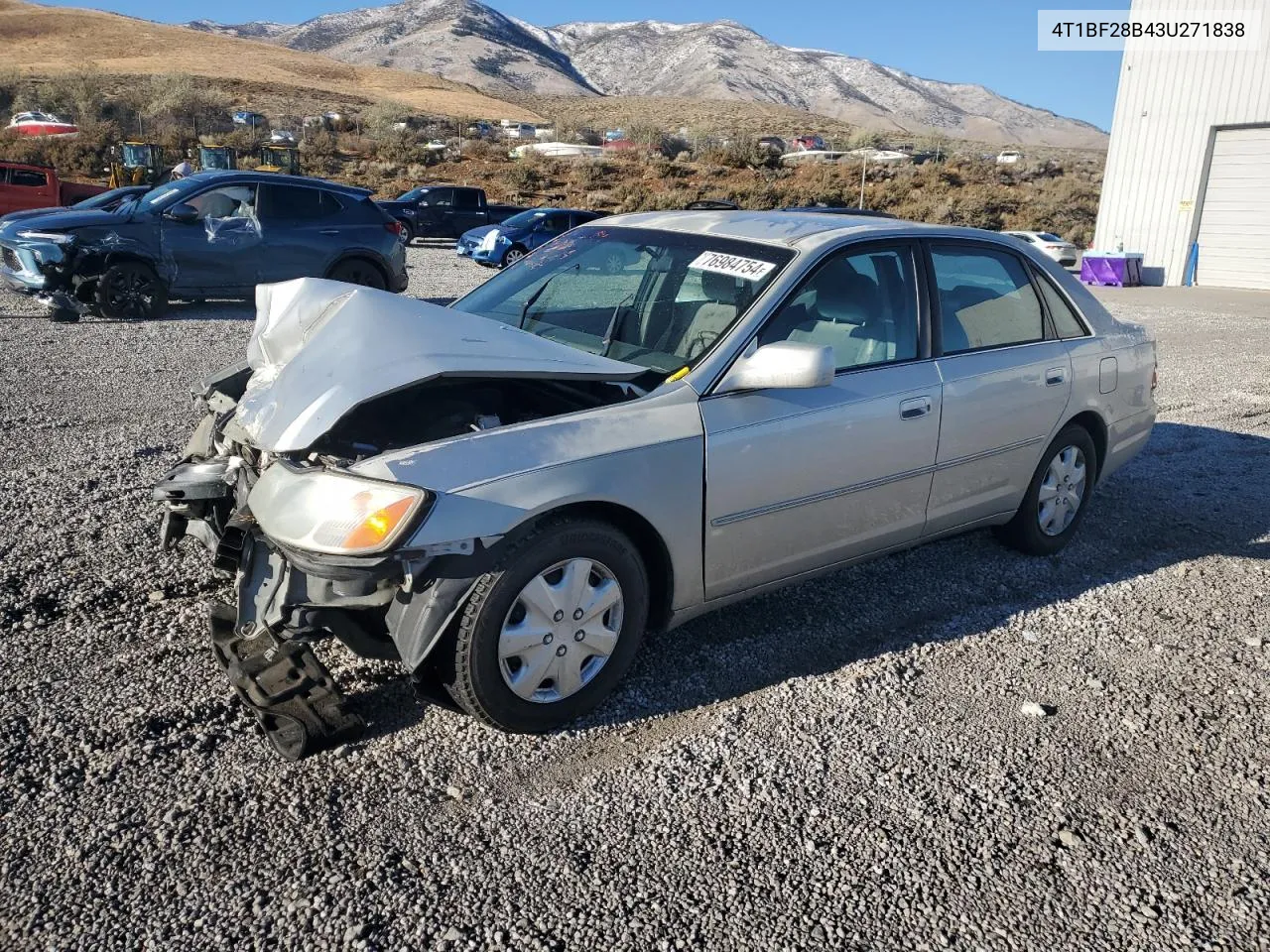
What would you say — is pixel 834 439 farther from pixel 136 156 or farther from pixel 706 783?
pixel 136 156

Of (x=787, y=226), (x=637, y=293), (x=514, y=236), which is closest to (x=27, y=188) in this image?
(x=514, y=236)

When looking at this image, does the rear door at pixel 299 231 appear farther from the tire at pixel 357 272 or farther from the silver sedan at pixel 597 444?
the silver sedan at pixel 597 444

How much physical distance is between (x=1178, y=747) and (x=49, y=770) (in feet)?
11.8

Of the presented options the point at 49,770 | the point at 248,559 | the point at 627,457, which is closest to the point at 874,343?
the point at 627,457

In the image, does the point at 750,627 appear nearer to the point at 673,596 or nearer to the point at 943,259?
the point at 673,596

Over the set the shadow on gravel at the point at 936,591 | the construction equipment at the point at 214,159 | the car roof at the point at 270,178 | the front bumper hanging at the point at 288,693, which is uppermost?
the construction equipment at the point at 214,159

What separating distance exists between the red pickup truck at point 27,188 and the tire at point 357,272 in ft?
32.6

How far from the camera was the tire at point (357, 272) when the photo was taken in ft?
39.9

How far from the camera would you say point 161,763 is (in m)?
2.86

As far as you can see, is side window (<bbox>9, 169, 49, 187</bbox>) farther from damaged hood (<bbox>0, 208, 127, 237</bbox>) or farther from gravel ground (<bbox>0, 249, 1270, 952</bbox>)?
gravel ground (<bbox>0, 249, 1270, 952</bbox>)

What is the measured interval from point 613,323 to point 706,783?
1.87 meters

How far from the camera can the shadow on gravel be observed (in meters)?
3.60

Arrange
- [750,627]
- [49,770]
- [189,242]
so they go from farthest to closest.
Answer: [189,242]
[750,627]
[49,770]

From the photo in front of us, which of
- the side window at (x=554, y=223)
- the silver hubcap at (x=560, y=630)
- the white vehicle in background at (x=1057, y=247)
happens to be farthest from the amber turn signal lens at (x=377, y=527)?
the white vehicle in background at (x=1057, y=247)
